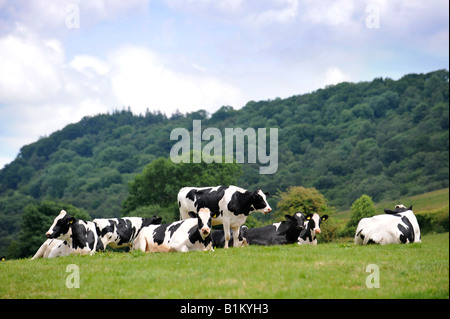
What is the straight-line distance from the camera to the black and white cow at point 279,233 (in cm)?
2205

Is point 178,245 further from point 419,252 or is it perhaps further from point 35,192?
point 35,192

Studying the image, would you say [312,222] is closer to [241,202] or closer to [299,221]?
[299,221]

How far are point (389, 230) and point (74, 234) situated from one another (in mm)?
10322

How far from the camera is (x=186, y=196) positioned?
834 inches

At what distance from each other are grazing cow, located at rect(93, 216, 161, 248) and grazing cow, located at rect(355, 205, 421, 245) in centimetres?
805

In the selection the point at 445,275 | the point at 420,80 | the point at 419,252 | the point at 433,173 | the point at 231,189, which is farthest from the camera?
the point at 420,80

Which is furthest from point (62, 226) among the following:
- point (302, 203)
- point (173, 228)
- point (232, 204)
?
point (302, 203)

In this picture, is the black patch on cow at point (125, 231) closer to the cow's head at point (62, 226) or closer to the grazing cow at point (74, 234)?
the grazing cow at point (74, 234)

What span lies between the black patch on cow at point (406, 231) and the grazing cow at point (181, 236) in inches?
237

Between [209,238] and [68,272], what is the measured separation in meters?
5.37

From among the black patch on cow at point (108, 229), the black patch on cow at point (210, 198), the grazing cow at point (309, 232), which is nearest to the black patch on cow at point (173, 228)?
the black patch on cow at point (210, 198)

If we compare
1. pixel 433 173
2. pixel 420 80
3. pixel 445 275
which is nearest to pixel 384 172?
pixel 433 173

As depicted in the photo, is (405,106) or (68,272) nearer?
(68,272)
